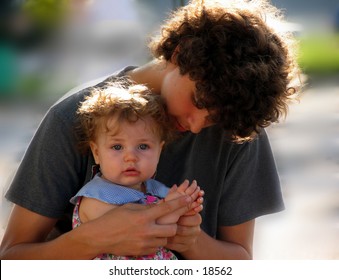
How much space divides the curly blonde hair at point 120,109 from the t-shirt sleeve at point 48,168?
62mm

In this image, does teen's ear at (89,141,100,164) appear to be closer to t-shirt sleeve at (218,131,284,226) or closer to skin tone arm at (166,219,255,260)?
skin tone arm at (166,219,255,260)

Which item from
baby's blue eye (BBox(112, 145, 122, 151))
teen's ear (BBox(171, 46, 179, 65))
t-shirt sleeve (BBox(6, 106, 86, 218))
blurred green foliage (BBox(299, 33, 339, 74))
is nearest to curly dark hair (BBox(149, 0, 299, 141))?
teen's ear (BBox(171, 46, 179, 65))

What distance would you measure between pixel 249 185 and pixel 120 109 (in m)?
0.61

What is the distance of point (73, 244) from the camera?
230 centimetres

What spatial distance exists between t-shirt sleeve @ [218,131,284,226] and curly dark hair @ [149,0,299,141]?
202mm

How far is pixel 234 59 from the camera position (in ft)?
7.36

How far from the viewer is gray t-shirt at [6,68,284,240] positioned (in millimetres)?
2385

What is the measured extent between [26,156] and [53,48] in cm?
443

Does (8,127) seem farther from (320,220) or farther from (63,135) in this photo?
(63,135)

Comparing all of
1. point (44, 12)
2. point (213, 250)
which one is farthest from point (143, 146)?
point (44, 12)

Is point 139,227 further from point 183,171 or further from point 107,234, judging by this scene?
point 183,171

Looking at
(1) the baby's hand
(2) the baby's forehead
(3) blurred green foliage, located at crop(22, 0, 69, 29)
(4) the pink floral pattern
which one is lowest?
(4) the pink floral pattern

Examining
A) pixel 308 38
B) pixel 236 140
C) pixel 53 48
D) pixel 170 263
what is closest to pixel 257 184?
pixel 236 140

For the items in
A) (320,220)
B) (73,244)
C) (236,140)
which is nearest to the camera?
(73,244)
